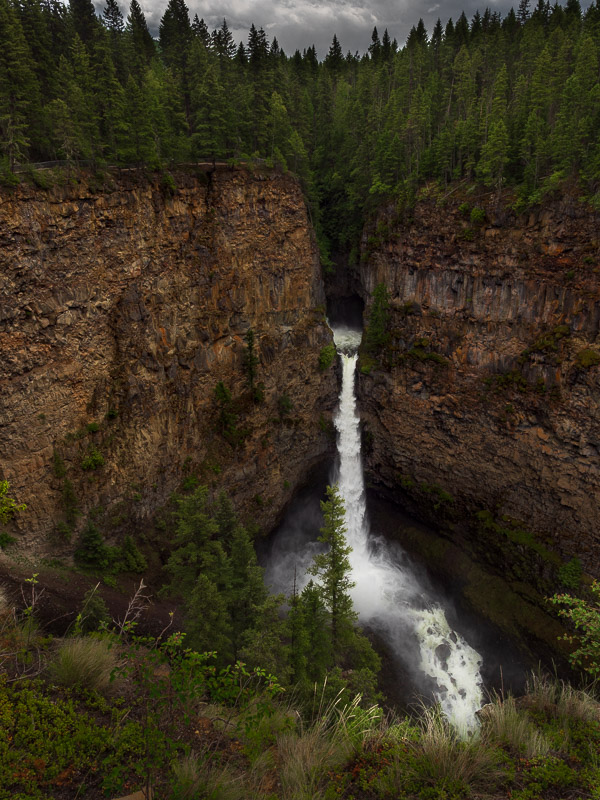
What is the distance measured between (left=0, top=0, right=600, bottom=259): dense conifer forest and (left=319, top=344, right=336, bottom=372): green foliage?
13265 millimetres

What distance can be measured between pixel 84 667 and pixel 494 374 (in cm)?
3057

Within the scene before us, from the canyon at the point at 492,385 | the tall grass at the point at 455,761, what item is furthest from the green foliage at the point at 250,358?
the tall grass at the point at 455,761

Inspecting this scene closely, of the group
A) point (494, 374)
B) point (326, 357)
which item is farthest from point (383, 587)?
point (326, 357)

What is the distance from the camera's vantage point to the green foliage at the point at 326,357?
35.9 metres

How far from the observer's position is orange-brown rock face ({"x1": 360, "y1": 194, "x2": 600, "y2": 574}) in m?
27.7

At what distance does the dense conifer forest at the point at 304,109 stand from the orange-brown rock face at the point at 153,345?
3.53 metres

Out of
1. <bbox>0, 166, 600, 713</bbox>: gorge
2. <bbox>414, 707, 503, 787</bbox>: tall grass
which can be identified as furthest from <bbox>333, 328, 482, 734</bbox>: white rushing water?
<bbox>414, 707, 503, 787</bbox>: tall grass

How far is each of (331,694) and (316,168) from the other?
5083cm

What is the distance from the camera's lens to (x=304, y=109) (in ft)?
156

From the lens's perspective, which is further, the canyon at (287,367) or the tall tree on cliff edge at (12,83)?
the canyon at (287,367)

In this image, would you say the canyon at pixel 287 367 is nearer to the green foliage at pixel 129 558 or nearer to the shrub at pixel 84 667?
the green foliage at pixel 129 558

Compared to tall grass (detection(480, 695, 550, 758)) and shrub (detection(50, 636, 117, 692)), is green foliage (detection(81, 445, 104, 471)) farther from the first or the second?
tall grass (detection(480, 695, 550, 758))

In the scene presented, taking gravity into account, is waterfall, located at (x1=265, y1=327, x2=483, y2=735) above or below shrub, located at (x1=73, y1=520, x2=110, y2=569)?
below

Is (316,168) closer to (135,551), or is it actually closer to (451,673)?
(135,551)
